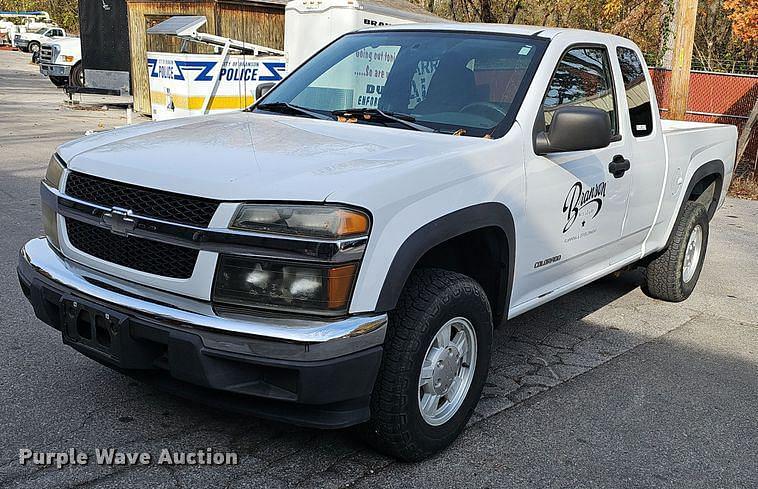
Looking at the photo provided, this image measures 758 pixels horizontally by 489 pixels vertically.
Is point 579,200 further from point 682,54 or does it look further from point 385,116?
point 682,54

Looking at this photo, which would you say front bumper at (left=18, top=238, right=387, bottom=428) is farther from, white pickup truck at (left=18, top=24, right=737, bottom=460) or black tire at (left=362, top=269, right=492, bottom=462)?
black tire at (left=362, top=269, right=492, bottom=462)

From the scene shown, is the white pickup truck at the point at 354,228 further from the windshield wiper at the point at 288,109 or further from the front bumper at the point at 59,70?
the front bumper at the point at 59,70

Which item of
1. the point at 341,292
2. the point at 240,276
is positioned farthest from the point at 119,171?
the point at 341,292

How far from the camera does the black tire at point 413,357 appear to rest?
3.15 meters

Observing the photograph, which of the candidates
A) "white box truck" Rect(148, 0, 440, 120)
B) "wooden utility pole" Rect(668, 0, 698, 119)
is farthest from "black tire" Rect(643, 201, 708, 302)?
"white box truck" Rect(148, 0, 440, 120)

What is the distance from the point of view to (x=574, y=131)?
3795 millimetres

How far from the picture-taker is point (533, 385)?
4.37 m

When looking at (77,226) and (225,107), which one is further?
(225,107)

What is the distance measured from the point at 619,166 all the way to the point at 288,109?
1.94 m

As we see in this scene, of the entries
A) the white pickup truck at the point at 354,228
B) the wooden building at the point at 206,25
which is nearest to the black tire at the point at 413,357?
the white pickup truck at the point at 354,228

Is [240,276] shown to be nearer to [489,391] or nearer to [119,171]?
[119,171]

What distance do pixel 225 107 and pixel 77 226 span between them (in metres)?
11.8

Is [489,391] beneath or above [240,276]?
beneath

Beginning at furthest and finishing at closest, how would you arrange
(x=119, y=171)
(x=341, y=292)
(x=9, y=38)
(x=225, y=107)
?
1. (x=9, y=38)
2. (x=225, y=107)
3. (x=119, y=171)
4. (x=341, y=292)
